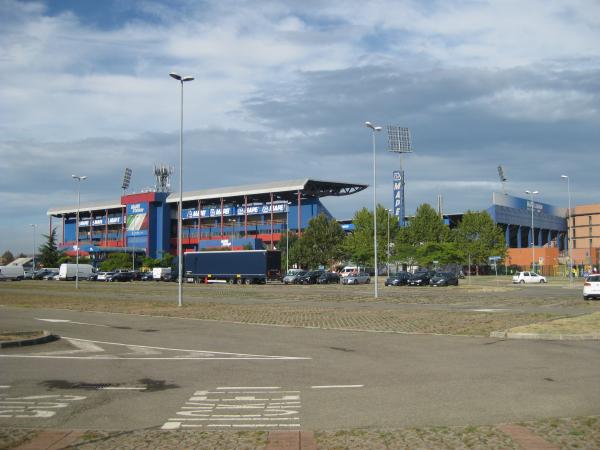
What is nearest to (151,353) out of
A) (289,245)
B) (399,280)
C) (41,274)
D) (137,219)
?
(399,280)

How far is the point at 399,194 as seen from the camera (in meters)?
104

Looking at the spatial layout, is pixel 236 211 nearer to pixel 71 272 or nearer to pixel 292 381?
pixel 71 272

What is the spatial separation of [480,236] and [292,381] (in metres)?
88.2

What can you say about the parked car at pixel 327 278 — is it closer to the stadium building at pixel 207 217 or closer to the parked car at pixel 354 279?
the parked car at pixel 354 279

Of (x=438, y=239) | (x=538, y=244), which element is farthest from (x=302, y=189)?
(x=538, y=244)

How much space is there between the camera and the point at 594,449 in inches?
250

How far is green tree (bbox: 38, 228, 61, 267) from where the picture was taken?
127688mm

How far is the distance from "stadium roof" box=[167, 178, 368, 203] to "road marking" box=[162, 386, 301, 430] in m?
98.5

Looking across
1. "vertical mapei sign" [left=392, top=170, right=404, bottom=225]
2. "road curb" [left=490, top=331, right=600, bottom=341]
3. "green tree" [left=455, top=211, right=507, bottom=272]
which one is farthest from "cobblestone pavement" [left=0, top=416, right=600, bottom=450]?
"vertical mapei sign" [left=392, top=170, right=404, bottom=225]

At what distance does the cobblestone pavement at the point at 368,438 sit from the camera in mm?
6613

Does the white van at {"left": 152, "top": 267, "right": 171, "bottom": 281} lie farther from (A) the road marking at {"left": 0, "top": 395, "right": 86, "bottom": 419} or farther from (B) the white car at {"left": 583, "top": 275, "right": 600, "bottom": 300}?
(A) the road marking at {"left": 0, "top": 395, "right": 86, "bottom": 419}

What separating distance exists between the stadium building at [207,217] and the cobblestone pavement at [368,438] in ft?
329

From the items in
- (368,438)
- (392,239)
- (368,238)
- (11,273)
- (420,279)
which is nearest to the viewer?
(368,438)

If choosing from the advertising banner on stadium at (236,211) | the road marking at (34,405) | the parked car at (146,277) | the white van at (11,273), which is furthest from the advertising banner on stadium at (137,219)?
the road marking at (34,405)
